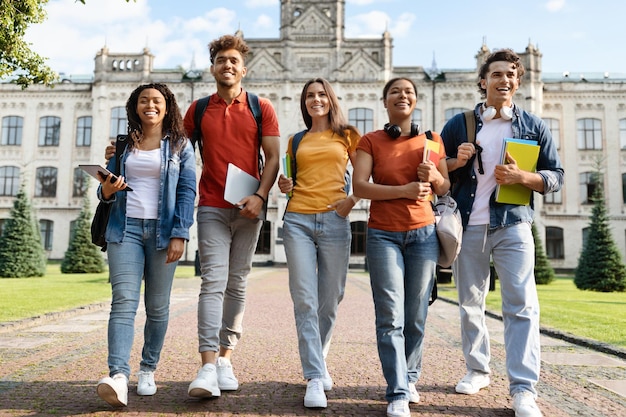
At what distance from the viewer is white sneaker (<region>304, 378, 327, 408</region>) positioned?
3.33 metres

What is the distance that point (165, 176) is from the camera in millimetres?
3705

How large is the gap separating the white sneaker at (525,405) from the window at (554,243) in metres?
31.0

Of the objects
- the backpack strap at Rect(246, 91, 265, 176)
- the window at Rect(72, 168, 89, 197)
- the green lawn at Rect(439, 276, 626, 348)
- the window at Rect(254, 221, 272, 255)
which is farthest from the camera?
the window at Rect(72, 168, 89, 197)

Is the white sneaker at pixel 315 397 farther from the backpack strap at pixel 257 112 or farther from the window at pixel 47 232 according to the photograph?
the window at pixel 47 232

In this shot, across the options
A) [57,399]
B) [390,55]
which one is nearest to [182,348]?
[57,399]

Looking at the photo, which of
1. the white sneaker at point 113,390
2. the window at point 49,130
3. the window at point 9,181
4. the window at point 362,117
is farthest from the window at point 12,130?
the white sneaker at point 113,390

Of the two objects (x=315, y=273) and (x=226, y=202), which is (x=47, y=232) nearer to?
(x=226, y=202)

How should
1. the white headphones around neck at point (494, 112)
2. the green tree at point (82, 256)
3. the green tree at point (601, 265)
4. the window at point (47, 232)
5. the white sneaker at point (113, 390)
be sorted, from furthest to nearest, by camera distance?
1. the window at point (47, 232)
2. the green tree at point (82, 256)
3. the green tree at point (601, 265)
4. the white headphones around neck at point (494, 112)
5. the white sneaker at point (113, 390)

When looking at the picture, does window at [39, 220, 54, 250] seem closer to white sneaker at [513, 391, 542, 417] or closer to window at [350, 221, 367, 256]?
window at [350, 221, 367, 256]

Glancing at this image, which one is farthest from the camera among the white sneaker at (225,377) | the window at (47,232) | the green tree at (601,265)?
the window at (47,232)

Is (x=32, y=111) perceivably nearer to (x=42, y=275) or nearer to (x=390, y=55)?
(x=42, y=275)

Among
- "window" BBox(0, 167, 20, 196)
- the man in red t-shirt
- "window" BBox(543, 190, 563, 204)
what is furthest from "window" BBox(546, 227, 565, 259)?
"window" BBox(0, 167, 20, 196)

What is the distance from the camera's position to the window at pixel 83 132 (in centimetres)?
3347

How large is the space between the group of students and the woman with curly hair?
1 cm
